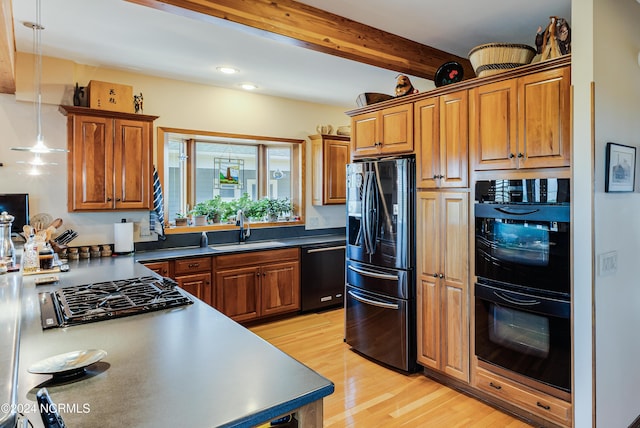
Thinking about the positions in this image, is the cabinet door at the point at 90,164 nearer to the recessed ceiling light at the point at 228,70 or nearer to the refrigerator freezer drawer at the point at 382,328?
the recessed ceiling light at the point at 228,70

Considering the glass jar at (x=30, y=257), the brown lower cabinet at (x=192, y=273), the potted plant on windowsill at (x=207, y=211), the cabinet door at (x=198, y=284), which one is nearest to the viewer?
the glass jar at (x=30, y=257)

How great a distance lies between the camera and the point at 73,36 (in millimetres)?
2912

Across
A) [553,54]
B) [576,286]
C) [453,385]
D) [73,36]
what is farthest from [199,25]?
[453,385]

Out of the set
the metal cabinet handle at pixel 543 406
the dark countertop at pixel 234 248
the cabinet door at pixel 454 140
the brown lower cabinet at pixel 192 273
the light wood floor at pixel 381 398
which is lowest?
the light wood floor at pixel 381 398

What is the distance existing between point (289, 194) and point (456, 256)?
2.94 metres

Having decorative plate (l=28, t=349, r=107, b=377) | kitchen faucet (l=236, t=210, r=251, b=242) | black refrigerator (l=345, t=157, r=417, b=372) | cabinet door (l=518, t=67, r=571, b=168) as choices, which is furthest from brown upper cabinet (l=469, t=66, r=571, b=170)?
kitchen faucet (l=236, t=210, r=251, b=242)

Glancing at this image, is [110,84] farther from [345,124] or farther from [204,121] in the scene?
[345,124]

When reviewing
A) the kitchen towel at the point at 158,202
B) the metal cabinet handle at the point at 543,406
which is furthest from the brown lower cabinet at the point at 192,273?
the metal cabinet handle at the point at 543,406

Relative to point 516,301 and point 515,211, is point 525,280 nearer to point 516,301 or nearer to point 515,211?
point 516,301

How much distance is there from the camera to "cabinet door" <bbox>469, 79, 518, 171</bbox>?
239 centimetres

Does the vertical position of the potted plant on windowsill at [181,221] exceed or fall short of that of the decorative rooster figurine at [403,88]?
it falls short

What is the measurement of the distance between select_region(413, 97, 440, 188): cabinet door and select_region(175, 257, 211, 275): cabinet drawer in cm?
222

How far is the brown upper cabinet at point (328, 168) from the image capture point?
197 inches

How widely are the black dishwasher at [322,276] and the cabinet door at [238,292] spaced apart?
61 centimetres
